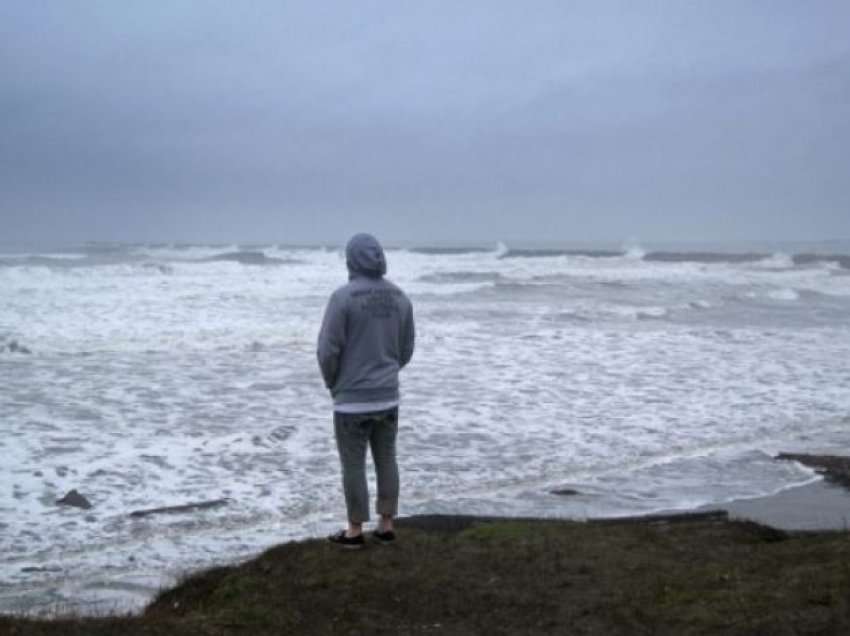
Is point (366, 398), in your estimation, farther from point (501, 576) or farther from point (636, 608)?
point (636, 608)

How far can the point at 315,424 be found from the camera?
12.6 m

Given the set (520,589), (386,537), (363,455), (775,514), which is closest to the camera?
(520,589)

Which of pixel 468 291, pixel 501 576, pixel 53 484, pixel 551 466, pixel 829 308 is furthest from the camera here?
pixel 468 291

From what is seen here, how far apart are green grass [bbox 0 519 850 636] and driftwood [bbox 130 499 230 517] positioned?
2.85 metres

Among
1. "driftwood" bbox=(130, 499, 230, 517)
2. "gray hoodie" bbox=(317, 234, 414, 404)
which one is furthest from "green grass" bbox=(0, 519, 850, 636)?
"driftwood" bbox=(130, 499, 230, 517)

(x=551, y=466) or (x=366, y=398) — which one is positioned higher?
(x=366, y=398)

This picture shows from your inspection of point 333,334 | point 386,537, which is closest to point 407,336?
point 333,334

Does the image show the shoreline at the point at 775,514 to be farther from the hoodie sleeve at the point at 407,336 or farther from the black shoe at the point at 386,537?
the hoodie sleeve at the point at 407,336

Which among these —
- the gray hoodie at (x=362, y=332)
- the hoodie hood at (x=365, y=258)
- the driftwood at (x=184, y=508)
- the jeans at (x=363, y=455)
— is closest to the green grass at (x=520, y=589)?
the jeans at (x=363, y=455)

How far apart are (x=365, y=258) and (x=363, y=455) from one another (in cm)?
118

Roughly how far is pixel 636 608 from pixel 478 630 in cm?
80

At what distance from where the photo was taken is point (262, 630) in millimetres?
4867

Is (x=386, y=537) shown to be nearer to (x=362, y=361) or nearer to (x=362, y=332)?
(x=362, y=361)

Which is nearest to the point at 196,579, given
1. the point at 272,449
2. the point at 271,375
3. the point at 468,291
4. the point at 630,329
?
the point at 272,449
